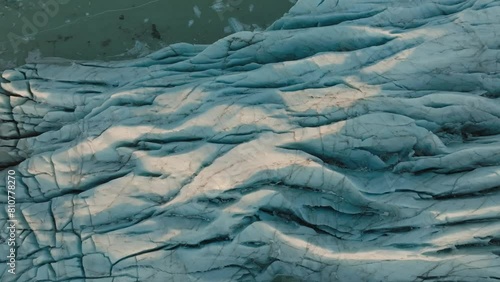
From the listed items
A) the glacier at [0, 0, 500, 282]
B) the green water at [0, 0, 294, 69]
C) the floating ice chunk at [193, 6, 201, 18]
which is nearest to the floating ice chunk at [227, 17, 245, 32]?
the green water at [0, 0, 294, 69]

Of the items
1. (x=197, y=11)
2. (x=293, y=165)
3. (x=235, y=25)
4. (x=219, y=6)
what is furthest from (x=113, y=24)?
(x=293, y=165)

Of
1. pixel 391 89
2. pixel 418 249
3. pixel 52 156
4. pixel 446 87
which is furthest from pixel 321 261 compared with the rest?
pixel 52 156

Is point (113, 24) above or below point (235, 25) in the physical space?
above

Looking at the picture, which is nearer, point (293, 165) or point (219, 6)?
point (293, 165)

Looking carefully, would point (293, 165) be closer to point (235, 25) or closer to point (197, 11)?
point (235, 25)

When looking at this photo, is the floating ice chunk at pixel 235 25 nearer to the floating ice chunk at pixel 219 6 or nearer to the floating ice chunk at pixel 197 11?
the floating ice chunk at pixel 219 6
